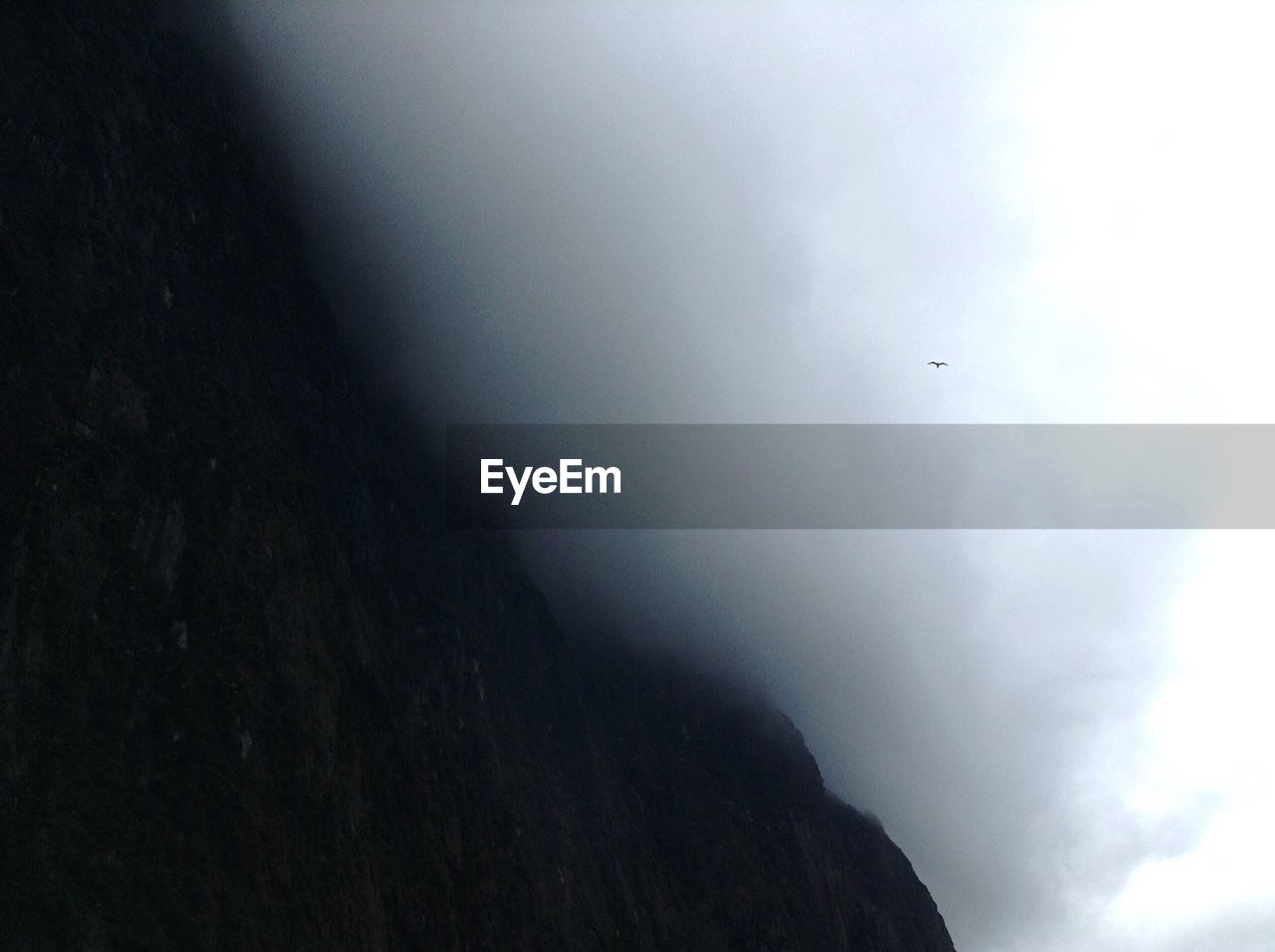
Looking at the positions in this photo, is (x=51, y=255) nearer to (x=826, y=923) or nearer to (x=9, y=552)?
(x=9, y=552)

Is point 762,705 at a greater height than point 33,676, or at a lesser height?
greater

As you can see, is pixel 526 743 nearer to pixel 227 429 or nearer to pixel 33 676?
pixel 227 429

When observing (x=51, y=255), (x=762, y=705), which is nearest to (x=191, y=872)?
(x=51, y=255)

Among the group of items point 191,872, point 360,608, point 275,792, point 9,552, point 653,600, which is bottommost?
point 191,872

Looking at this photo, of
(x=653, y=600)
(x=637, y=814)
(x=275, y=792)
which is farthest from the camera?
(x=653, y=600)

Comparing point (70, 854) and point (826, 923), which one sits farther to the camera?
point (826, 923)

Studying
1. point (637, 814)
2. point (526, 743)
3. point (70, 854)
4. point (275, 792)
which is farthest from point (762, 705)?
point (70, 854)

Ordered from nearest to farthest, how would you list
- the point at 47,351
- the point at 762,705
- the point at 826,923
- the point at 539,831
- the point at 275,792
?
the point at 47,351 < the point at 275,792 < the point at 539,831 < the point at 826,923 < the point at 762,705
